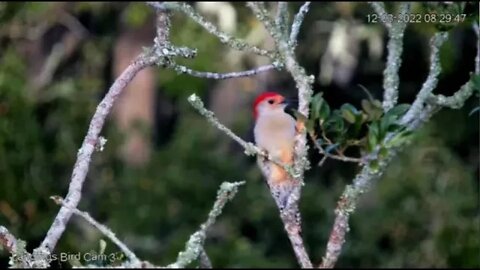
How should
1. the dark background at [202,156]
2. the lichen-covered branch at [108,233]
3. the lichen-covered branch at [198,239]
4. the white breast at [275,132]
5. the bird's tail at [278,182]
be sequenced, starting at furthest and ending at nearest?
1. the dark background at [202,156]
2. the white breast at [275,132]
3. the bird's tail at [278,182]
4. the lichen-covered branch at [198,239]
5. the lichen-covered branch at [108,233]

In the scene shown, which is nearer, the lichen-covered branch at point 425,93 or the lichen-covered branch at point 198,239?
the lichen-covered branch at point 198,239

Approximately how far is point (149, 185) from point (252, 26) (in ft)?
4.04

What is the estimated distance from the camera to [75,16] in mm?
8352

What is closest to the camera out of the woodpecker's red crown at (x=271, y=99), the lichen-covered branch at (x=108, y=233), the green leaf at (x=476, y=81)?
the lichen-covered branch at (x=108, y=233)

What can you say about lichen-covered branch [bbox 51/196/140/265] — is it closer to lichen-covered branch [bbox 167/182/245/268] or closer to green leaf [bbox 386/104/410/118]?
lichen-covered branch [bbox 167/182/245/268]

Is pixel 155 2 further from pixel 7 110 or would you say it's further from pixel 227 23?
pixel 227 23

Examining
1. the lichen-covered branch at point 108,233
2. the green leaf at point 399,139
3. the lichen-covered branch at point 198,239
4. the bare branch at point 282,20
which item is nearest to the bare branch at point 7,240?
the lichen-covered branch at point 108,233

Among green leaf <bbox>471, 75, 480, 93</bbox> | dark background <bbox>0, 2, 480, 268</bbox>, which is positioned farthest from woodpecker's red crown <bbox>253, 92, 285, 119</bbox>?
dark background <bbox>0, 2, 480, 268</bbox>

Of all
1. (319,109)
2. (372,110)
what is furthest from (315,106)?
(372,110)

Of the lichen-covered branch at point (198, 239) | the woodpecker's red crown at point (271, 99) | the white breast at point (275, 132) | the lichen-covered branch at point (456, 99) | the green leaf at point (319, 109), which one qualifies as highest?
the woodpecker's red crown at point (271, 99)

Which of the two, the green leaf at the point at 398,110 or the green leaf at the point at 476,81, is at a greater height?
the green leaf at the point at 476,81

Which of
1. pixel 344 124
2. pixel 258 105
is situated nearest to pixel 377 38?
pixel 258 105

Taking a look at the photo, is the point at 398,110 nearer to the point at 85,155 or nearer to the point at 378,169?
the point at 378,169

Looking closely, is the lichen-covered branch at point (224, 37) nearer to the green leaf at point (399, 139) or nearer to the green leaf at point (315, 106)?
the green leaf at point (315, 106)
